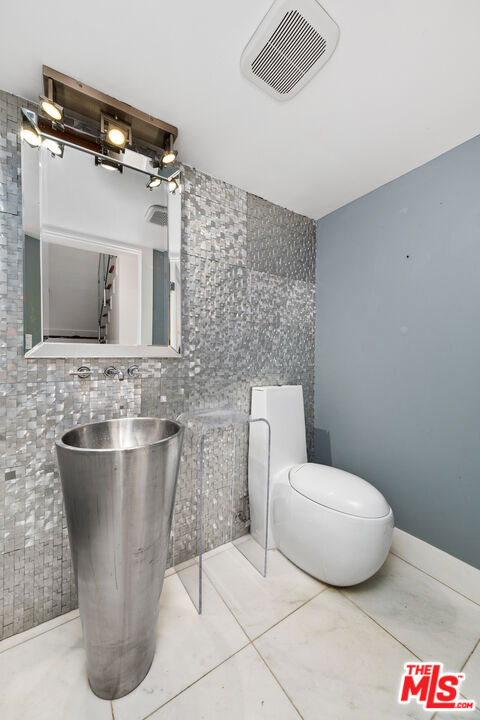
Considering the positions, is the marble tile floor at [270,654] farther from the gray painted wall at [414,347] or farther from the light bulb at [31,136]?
the light bulb at [31,136]

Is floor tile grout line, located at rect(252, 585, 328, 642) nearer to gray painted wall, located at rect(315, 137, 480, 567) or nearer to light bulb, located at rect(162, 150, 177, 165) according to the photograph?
gray painted wall, located at rect(315, 137, 480, 567)

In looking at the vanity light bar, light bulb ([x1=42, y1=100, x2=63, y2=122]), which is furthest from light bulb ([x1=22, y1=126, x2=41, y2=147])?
light bulb ([x1=42, y1=100, x2=63, y2=122])

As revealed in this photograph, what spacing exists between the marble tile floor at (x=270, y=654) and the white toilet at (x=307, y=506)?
0.19 metres

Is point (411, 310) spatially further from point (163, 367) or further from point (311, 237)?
point (163, 367)

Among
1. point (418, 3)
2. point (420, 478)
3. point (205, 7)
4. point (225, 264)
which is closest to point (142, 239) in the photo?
point (225, 264)

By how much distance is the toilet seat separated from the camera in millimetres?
1273

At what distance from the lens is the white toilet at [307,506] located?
1.25m

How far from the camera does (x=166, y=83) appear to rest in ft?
3.59

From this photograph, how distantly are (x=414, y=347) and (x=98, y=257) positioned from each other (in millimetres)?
1759

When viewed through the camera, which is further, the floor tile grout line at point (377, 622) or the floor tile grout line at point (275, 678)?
the floor tile grout line at point (377, 622)

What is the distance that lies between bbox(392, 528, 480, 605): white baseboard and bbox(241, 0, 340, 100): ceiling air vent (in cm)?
229

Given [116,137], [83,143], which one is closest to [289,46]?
[116,137]

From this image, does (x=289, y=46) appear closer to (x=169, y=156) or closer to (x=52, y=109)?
(x=169, y=156)

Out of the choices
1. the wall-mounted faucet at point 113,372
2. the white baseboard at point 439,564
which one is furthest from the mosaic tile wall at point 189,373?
the white baseboard at point 439,564
